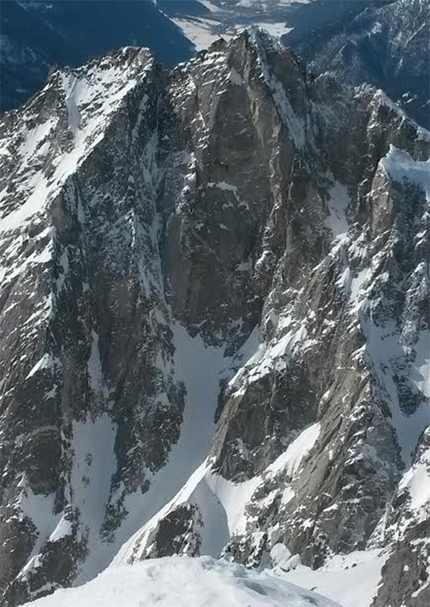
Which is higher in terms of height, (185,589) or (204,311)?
(185,589)

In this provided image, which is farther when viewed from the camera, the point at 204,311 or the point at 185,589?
the point at 204,311

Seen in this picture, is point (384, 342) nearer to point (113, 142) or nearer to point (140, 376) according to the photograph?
point (140, 376)

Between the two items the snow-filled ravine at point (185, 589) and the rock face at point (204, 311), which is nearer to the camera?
the snow-filled ravine at point (185, 589)

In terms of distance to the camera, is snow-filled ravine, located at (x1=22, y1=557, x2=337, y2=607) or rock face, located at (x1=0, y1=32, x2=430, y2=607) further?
rock face, located at (x1=0, y1=32, x2=430, y2=607)

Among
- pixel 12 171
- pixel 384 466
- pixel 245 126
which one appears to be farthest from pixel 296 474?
pixel 12 171
